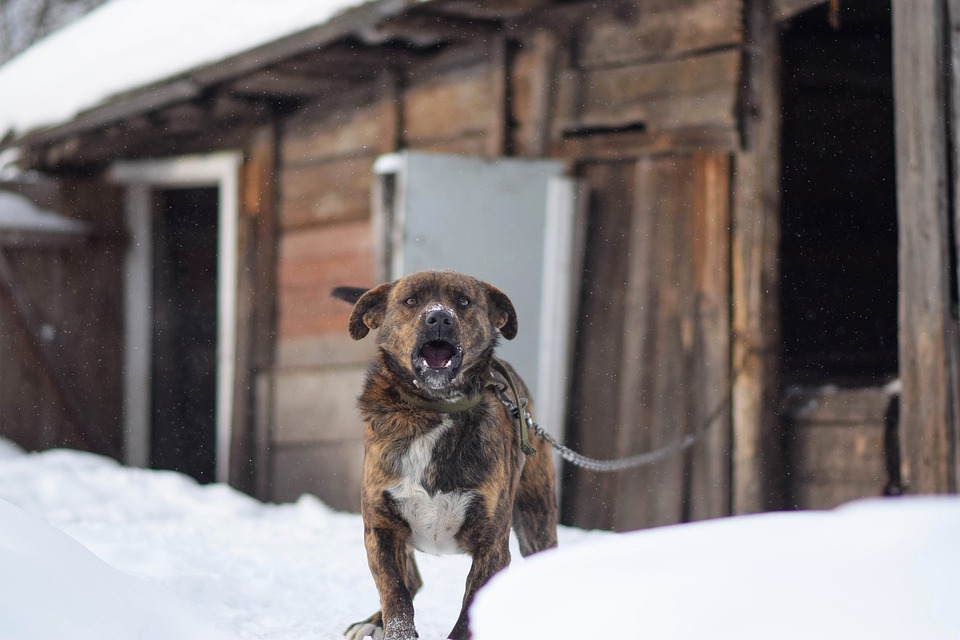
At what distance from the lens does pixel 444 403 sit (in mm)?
3826

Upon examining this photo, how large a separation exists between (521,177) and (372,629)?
3466mm

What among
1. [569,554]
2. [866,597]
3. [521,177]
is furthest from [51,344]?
[866,597]

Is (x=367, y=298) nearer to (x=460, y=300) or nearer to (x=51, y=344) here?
(x=460, y=300)

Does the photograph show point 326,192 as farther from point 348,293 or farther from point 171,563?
point 348,293

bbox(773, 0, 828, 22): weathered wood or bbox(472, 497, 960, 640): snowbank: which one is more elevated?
bbox(773, 0, 828, 22): weathered wood

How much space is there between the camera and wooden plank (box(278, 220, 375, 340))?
8445 mm

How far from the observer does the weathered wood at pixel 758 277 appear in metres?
6.07

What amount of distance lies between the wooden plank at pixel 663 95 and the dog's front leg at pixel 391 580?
3262mm

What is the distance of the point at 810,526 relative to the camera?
2.26 m

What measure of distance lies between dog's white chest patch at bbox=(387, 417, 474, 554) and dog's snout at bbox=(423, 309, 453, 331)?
32 cm

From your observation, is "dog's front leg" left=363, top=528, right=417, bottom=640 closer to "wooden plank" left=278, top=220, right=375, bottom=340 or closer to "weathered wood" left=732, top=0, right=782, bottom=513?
"weathered wood" left=732, top=0, right=782, bottom=513

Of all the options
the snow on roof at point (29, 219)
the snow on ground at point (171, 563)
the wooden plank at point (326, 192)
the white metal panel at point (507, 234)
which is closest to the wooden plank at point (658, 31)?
the white metal panel at point (507, 234)

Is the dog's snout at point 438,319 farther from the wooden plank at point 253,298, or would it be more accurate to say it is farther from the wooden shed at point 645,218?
the wooden plank at point 253,298

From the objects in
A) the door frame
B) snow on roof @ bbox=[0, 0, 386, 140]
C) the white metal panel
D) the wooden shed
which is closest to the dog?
the wooden shed
